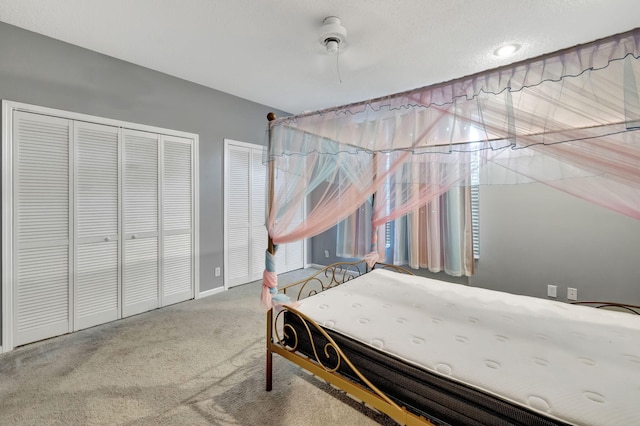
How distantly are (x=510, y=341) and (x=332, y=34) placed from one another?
2.41 m

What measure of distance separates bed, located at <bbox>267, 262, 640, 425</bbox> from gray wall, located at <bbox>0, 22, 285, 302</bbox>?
2278 mm

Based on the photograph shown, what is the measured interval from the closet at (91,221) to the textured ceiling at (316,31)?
81cm

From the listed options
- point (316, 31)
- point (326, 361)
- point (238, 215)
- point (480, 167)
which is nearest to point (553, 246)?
point (480, 167)

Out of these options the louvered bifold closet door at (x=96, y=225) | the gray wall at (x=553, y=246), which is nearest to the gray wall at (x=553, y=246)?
the gray wall at (x=553, y=246)

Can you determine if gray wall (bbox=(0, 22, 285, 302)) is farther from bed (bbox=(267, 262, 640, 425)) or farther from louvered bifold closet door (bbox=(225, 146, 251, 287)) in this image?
bed (bbox=(267, 262, 640, 425))

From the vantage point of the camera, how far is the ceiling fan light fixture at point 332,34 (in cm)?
216

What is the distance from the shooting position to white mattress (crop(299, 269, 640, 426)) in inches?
42.9

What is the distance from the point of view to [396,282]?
101 inches

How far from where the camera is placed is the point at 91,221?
2814 mm

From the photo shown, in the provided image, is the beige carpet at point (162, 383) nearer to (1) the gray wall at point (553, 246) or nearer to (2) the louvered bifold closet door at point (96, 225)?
(2) the louvered bifold closet door at point (96, 225)

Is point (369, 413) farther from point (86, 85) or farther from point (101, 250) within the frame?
point (86, 85)

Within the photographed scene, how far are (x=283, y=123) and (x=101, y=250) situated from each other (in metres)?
2.33

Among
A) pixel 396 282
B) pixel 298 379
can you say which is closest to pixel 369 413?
pixel 298 379

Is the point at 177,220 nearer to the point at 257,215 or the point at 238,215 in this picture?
the point at 238,215
